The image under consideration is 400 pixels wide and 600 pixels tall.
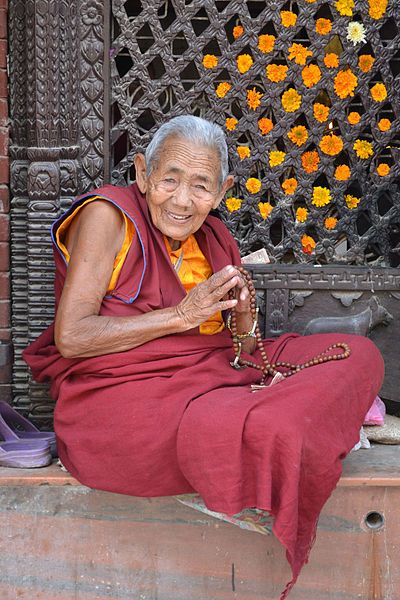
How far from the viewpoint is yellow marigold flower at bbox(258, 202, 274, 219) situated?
11.8 feet

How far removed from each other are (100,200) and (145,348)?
534mm

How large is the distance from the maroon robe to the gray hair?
176 millimetres

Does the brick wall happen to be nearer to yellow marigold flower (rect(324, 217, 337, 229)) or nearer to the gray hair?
the gray hair

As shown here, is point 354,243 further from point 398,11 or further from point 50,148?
point 50,148

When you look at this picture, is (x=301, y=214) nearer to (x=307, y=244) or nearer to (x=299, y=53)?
(x=307, y=244)

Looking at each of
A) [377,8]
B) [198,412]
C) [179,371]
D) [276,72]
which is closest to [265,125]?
[276,72]

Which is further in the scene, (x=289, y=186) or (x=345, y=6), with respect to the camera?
(x=289, y=186)

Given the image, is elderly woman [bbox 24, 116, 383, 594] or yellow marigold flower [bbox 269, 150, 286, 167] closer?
elderly woman [bbox 24, 116, 383, 594]

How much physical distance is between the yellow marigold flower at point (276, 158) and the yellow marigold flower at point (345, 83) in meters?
0.36

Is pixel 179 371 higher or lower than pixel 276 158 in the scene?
lower

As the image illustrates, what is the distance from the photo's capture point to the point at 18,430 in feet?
10.9

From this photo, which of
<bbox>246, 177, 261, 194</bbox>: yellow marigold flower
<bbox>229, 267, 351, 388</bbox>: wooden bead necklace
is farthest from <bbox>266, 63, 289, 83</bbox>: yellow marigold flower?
<bbox>229, 267, 351, 388</bbox>: wooden bead necklace

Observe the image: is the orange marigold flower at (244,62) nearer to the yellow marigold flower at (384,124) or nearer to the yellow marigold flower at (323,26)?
the yellow marigold flower at (323,26)

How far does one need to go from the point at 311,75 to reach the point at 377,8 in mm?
400
